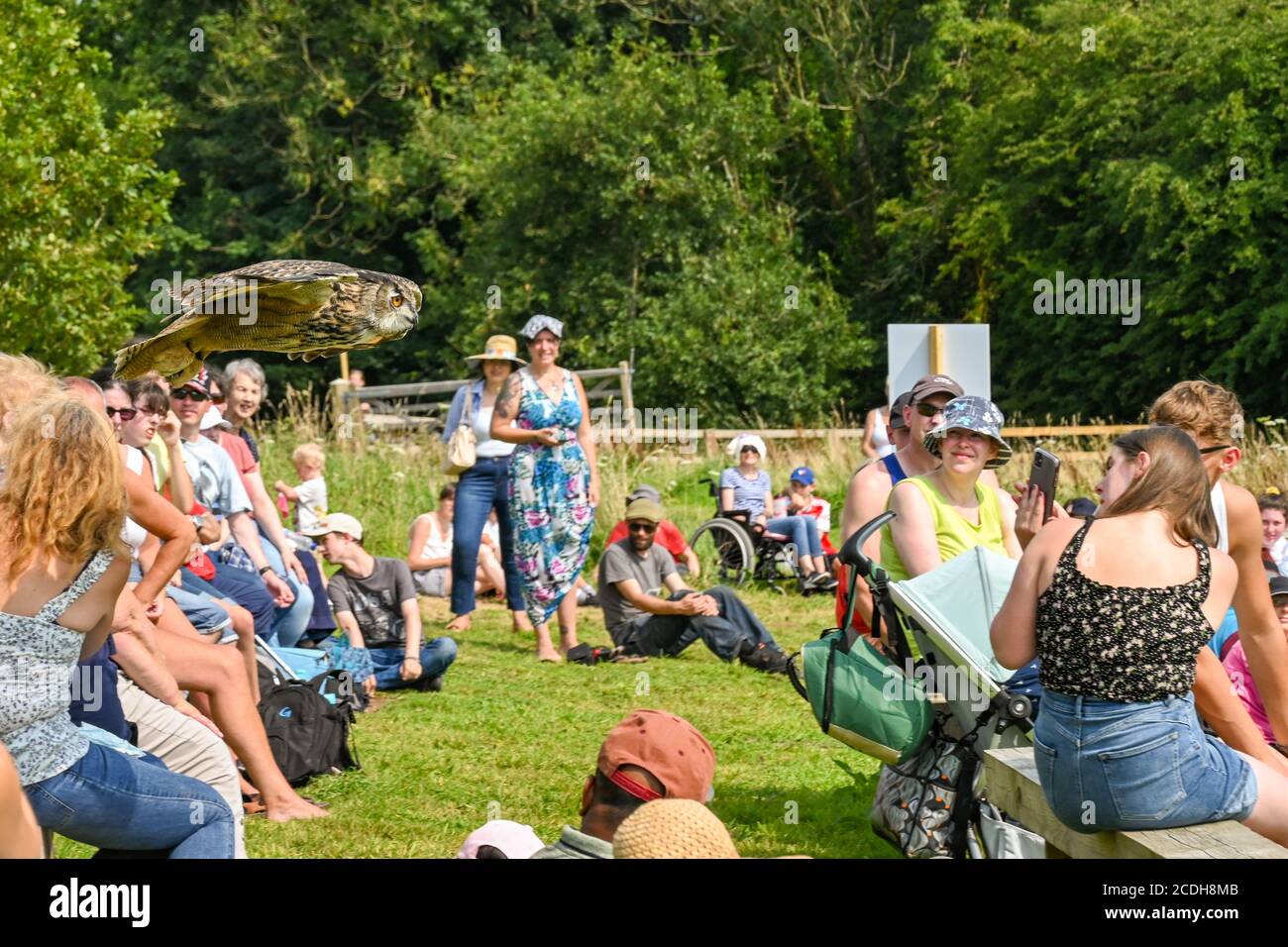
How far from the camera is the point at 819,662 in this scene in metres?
5.09

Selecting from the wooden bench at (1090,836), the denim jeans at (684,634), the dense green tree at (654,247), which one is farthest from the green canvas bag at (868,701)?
the dense green tree at (654,247)

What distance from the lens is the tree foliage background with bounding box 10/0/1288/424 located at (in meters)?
25.1

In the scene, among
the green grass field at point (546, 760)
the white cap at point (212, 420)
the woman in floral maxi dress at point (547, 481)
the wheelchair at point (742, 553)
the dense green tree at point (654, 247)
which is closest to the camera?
the green grass field at point (546, 760)

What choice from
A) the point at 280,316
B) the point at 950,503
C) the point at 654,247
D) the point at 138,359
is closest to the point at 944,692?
the point at 950,503

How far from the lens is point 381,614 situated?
8797 millimetres

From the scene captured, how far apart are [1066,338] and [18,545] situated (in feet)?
86.4

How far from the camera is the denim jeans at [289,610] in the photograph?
7965 millimetres

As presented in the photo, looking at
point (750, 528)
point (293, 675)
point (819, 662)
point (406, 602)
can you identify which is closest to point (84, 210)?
point (750, 528)

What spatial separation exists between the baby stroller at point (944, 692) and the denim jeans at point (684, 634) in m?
4.75

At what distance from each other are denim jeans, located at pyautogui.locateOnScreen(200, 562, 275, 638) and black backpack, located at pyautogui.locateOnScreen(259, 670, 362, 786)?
0.55m

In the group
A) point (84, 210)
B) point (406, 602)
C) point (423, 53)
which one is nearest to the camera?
point (406, 602)

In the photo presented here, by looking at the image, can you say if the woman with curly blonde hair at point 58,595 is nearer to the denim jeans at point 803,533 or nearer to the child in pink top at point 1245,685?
the child in pink top at point 1245,685

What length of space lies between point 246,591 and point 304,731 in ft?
3.25
